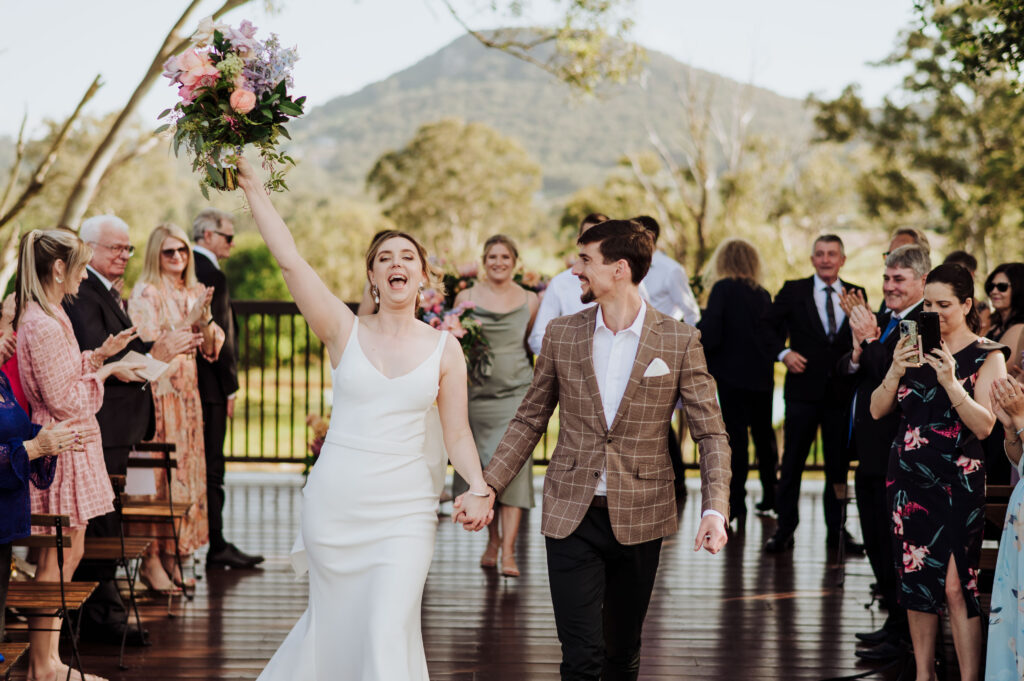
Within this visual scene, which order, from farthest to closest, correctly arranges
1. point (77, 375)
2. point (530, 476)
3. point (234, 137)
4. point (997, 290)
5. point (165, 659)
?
point (530, 476) < point (997, 290) < point (165, 659) < point (77, 375) < point (234, 137)

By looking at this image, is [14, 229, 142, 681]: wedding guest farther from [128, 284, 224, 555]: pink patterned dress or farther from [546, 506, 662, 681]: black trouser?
[546, 506, 662, 681]: black trouser

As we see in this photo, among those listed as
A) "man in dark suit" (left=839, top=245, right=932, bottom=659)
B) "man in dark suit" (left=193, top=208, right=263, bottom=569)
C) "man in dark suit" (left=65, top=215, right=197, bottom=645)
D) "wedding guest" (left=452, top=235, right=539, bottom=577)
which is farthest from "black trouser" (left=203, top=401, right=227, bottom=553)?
"man in dark suit" (left=839, top=245, right=932, bottom=659)

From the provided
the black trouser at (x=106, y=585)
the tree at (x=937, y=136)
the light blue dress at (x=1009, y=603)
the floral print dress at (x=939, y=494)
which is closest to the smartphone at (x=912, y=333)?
the floral print dress at (x=939, y=494)

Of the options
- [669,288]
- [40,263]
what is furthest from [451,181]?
[40,263]

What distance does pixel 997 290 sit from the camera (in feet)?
18.1

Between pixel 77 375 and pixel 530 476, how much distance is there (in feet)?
8.92

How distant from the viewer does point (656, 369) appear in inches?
130

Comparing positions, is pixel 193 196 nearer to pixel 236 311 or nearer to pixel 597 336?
pixel 236 311

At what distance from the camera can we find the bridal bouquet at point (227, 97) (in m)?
3.07

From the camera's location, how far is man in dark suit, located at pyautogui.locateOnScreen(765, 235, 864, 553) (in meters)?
6.51

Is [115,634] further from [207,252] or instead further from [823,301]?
[823,301]

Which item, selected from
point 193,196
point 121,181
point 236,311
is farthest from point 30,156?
point 236,311

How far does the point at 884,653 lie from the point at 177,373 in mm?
3715

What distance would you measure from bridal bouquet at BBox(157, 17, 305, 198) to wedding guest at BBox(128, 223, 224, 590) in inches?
93.2
